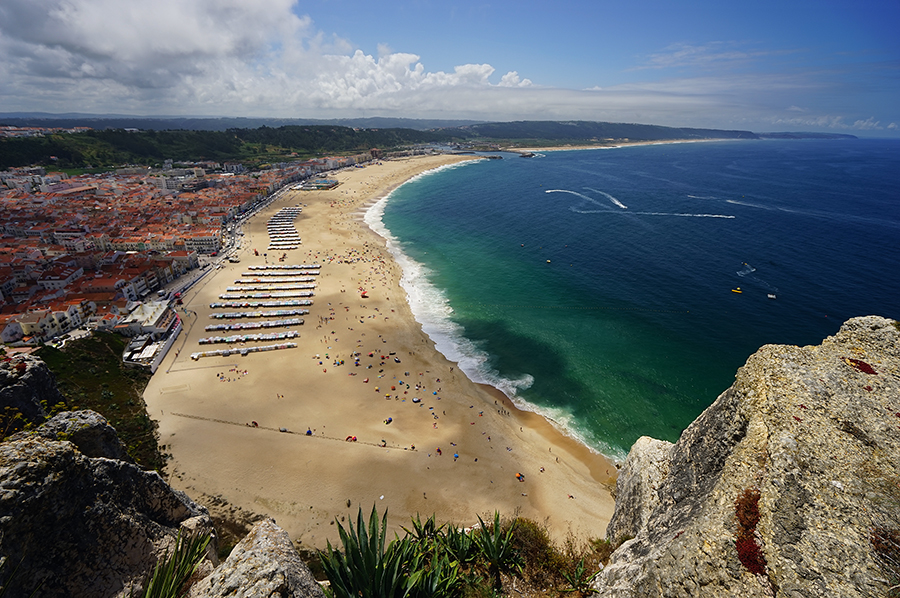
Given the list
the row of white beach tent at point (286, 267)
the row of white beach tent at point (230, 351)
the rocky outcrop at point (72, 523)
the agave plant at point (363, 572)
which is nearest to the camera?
the rocky outcrop at point (72, 523)

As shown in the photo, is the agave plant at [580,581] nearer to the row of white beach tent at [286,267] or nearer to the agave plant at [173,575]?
the agave plant at [173,575]

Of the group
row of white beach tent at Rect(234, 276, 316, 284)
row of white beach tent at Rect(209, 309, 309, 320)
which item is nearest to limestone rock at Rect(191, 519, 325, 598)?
row of white beach tent at Rect(209, 309, 309, 320)

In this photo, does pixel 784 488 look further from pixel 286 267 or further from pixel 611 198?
pixel 611 198

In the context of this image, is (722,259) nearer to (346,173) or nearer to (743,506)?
(743,506)

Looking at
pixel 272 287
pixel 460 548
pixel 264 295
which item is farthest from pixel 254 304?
pixel 460 548

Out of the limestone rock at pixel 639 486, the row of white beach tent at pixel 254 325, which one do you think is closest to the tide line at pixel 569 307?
the row of white beach tent at pixel 254 325

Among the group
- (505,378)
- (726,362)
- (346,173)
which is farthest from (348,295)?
(346,173)

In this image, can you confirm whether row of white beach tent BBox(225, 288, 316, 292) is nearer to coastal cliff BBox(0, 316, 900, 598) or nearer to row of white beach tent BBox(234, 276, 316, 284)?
row of white beach tent BBox(234, 276, 316, 284)
